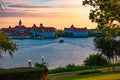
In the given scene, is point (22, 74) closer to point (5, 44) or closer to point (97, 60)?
point (5, 44)

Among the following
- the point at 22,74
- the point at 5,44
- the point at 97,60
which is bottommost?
the point at 22,74

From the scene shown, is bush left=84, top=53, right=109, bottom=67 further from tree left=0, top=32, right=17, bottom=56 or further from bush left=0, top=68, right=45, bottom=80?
bush left=0, top=68, right=45, bottom=80

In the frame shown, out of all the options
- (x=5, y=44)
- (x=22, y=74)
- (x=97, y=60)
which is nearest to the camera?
(x=22, y=74)

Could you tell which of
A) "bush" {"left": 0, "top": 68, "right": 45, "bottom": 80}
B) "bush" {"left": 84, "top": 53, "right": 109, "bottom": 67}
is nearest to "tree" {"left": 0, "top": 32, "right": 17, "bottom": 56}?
"bush" {"left": 84, "top": 53, "right": 109, "bottom": 67}

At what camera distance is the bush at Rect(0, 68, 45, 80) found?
735 inches

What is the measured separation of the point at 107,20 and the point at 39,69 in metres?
9.61

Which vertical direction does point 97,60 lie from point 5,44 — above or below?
below

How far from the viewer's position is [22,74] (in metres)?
19.4

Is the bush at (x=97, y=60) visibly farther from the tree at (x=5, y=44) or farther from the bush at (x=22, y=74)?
the bush at (x=22, y=74)

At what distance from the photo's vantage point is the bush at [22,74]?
18.7 metres

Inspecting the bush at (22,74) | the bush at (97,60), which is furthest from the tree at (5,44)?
the bush at (22,74)

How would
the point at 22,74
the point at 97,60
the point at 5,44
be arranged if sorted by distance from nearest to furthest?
the point at 22,74, the point at 5,44, the point at 97,60

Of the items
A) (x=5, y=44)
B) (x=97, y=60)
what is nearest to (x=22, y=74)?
(x=5, y=44)

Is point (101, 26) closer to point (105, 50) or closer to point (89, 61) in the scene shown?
point (105, 50)
